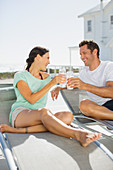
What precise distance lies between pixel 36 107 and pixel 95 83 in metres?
0.95

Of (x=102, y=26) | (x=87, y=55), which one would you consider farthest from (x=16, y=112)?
(x=102, y=26)

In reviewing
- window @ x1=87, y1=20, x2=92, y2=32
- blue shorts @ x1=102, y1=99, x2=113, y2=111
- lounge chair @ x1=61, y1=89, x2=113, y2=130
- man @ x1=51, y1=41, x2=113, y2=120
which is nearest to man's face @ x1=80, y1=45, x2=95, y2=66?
man @ x1=51, y1=41, x2=113, y2=120

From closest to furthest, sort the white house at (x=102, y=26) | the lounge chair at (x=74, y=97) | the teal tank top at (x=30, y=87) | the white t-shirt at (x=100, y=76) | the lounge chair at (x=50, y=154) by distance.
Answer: the lounge chair at (x=50, y=154) → the teal tank top at (x=30, y=87) → the white t-shirt at (x=100, y=76) → the lounge chair at (x=74, y=97) → the white house at (x=102, y=26)

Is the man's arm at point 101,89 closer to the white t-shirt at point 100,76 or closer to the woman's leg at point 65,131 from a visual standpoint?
the white t-shirt at point 100,76

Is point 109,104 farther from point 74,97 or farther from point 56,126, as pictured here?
point 56,126

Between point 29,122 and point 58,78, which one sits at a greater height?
point 58,78

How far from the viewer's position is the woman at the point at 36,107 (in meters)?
1.91

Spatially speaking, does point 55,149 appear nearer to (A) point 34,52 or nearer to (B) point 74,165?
(B) point 74,165

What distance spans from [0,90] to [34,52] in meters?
0.67

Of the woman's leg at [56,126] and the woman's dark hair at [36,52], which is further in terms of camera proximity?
the woman's dark hair at [36,52]

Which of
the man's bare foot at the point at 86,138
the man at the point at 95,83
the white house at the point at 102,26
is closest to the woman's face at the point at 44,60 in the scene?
the man at the point at 95,83

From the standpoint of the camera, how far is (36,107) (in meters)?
2.47

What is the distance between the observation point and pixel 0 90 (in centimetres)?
267

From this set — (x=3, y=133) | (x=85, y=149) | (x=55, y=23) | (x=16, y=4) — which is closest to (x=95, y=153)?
(x=85, y=149)
